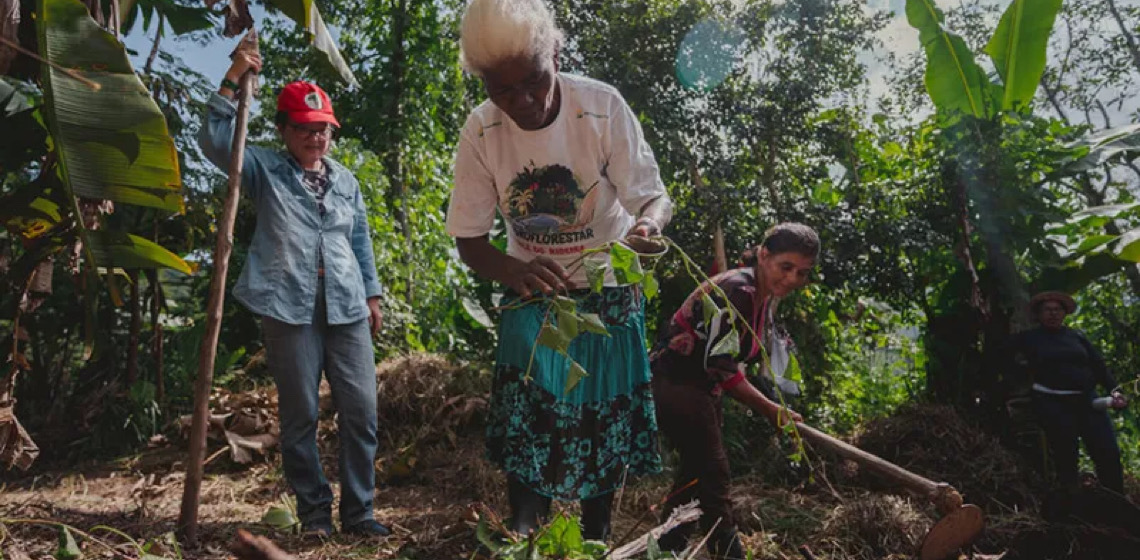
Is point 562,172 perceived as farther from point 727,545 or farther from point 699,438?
point 727,545

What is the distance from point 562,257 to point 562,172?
252 mm

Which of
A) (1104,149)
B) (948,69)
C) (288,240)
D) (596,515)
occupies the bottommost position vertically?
(596,515)

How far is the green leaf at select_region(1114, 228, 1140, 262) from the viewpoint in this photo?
4695 millimetres

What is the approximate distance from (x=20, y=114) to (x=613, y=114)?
1.98 metres

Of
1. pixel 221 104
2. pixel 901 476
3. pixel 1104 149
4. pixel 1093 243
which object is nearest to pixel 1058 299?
pixel 1093 243

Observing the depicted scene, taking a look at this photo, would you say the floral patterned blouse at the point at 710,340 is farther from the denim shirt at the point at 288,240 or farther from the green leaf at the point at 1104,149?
the green leaf at the point at 1104,149

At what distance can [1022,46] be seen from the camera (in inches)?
199

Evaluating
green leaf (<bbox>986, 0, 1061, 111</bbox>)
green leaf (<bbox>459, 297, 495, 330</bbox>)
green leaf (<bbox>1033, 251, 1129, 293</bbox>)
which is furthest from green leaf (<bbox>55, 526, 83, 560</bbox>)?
green leaf (<bbox>1033, 251, 1129, 293</bbox>)

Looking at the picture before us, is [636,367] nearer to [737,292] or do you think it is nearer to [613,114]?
[737,292]

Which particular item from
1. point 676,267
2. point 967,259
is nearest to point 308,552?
point 676,267

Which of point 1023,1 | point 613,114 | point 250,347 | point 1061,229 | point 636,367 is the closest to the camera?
point 613,114

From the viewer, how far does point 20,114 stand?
2.62 meters

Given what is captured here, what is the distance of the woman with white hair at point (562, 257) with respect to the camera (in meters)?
2.25

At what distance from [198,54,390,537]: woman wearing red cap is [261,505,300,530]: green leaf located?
0.07 m
